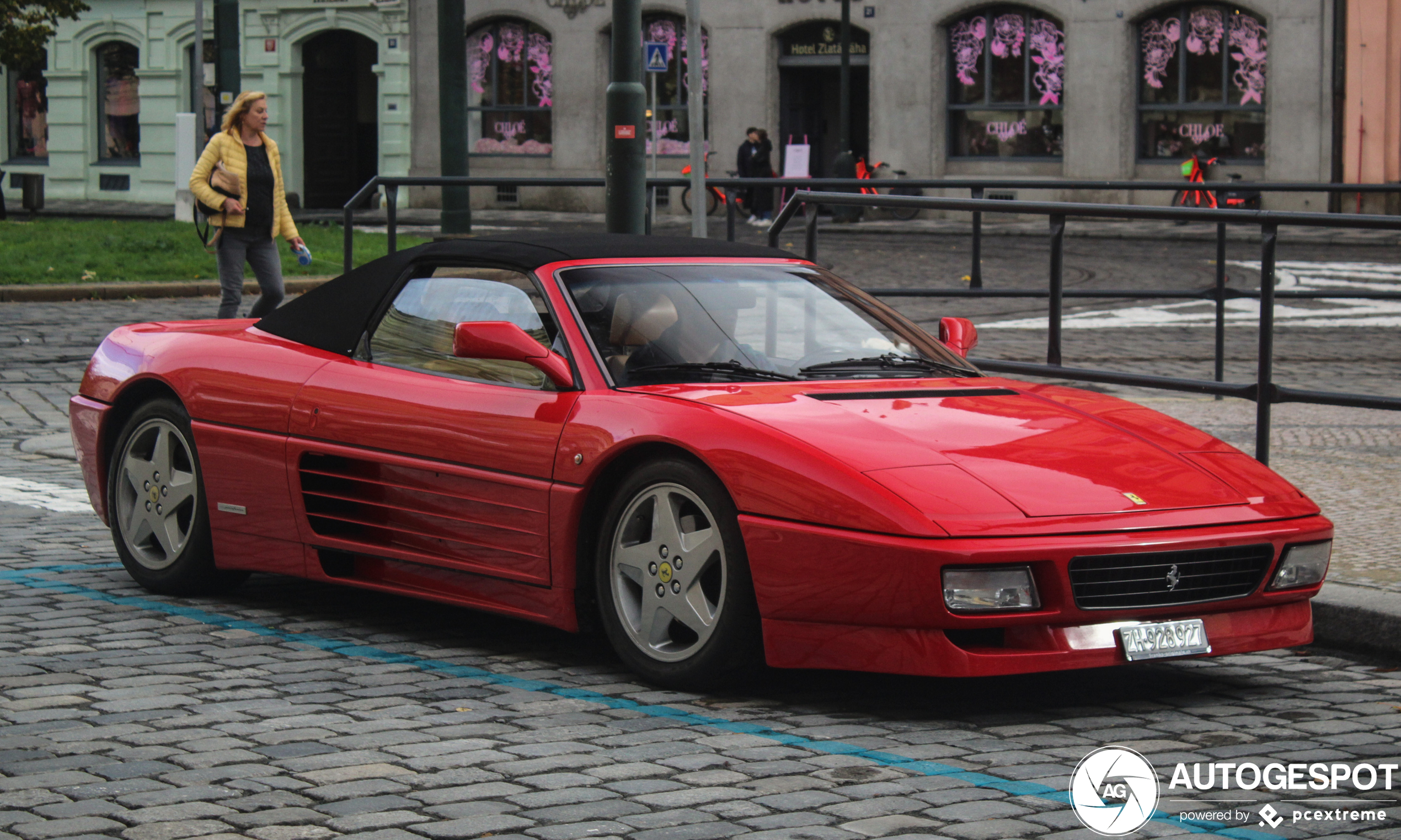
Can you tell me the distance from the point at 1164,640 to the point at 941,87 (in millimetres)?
31867

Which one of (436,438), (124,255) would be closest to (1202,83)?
(124,255)

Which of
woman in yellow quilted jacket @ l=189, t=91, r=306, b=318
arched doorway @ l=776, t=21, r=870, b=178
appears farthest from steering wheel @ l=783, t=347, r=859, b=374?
arched doorway @ l=776, t=21, r=870, b=178

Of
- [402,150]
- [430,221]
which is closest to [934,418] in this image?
[430,221]

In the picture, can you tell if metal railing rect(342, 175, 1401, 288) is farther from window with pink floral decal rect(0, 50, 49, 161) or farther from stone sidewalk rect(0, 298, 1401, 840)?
window with pink floral decal rect(0, 50, 49, 161)

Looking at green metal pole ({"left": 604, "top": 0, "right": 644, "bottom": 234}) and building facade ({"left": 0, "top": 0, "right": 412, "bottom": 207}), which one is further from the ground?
building facade ({"left": 0, "top": 0, "right": 412, "bottom": 207})

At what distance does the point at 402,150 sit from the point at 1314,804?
37.2m

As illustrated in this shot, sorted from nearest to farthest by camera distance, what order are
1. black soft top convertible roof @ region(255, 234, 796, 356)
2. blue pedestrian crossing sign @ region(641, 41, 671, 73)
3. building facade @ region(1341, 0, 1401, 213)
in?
black soft top convertible roof @ region(255, 234, 796, 356)
blue pedestrian crossing sign @ region(641, 41, 671, 73)
building facade @ region(1341, 0, 1401, 213)

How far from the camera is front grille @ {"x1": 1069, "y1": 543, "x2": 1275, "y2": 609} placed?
5105 mm

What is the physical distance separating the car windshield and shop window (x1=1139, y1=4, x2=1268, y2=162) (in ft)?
93.7

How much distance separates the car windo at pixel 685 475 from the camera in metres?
5.11

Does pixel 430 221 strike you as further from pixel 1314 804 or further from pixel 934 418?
pixel 1314 804

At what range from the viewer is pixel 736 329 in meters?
6.13

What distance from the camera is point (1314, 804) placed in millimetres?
4445

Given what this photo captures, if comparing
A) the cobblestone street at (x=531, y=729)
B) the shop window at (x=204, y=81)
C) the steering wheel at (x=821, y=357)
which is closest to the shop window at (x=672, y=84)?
the shop window at (x=204, y=81)
